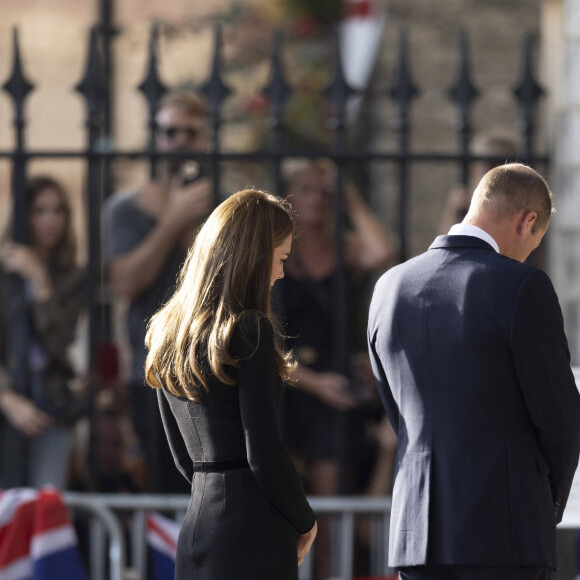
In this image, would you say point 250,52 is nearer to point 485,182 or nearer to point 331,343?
point 331,343

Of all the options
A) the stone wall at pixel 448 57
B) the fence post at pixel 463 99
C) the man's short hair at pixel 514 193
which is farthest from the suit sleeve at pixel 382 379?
the stone wall at pixel 448 57

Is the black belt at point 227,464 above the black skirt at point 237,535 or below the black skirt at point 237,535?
above

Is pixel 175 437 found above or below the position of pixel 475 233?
below

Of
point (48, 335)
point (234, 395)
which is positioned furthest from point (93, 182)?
point (234, 395)

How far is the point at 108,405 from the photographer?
4.61 meters

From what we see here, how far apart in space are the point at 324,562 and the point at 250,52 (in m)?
5.02

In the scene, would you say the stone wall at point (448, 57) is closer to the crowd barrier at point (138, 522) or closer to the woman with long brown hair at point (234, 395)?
the crowd barrier at point (138, 522)

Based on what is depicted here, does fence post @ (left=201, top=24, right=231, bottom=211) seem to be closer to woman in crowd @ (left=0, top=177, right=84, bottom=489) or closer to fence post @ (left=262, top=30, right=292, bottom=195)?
fence post @ (left=262, top=30, right=292, bottom=195)

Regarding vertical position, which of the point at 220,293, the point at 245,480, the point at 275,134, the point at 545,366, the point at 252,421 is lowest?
the point at 245,480

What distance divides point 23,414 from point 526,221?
7.62ft

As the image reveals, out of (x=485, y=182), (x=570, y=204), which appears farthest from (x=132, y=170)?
(x=485, y=182)

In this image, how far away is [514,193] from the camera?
2.52 m

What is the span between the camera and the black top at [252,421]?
230 cm

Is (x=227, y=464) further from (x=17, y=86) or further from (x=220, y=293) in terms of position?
(x=17, y=86)
